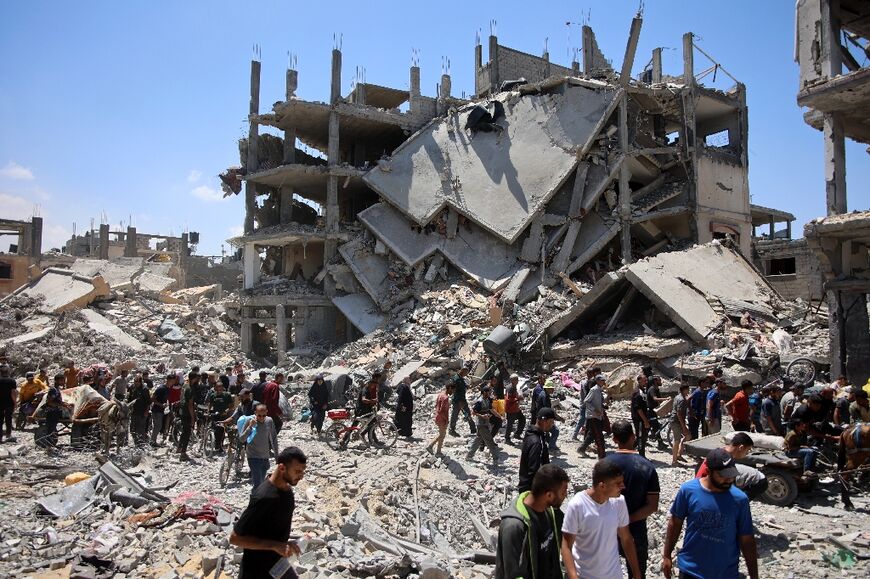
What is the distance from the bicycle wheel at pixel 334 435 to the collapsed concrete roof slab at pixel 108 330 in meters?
14.0

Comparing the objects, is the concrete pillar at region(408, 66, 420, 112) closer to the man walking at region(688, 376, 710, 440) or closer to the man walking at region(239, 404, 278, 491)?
the man walking at region(688, 376, 710, 440)

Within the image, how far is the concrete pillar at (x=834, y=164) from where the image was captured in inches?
469

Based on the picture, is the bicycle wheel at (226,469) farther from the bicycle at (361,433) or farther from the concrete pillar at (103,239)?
the concrete pillar at (103,239)

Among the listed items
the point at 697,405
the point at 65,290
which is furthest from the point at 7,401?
the point at 65,290

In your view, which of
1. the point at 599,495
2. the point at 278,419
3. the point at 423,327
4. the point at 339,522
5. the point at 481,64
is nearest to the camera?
the point at 599,495

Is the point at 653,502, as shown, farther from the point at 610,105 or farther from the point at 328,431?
the point at 610,105

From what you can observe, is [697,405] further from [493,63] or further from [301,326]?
[493,63]

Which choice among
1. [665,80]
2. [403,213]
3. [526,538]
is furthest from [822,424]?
[665,80]

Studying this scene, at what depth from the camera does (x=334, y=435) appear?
11.6m

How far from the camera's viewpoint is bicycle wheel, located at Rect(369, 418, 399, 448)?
1080 centimetres

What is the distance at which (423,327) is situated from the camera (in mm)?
19219

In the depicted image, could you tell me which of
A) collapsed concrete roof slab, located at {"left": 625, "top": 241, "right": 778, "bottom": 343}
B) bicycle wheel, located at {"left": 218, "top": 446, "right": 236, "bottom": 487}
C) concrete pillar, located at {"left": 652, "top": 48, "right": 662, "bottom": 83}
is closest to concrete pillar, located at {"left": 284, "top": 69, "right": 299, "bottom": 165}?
concrete pillar, located at {"left": 652, "top": 48, "right": 662, "bottom": 83}

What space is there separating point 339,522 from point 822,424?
5750 millimetres

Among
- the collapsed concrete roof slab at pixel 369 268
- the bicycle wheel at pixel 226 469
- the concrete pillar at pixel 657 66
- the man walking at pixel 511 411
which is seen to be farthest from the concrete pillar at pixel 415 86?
the bicycle wheel at pixel 226 469
